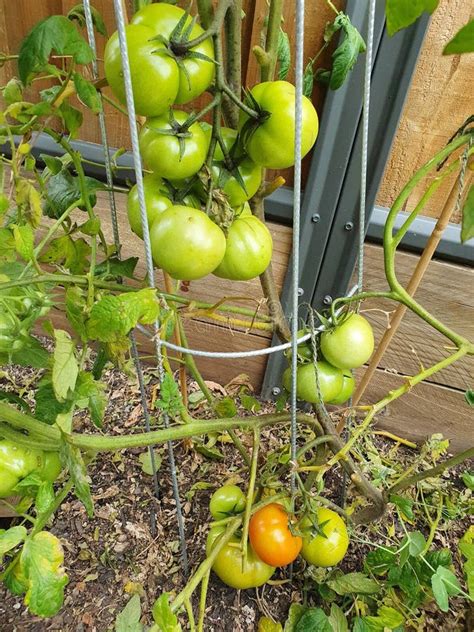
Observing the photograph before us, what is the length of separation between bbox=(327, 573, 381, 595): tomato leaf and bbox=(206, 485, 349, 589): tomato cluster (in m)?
0.11

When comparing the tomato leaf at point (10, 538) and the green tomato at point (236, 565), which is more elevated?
the tomato leaf at point (10, 538)

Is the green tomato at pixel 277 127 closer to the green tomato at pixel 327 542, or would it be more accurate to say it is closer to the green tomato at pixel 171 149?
the green tomato at pixel 171 149

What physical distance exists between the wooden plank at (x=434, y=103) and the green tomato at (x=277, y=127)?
2.08ft

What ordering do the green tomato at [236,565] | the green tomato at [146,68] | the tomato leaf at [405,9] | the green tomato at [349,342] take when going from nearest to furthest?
the tomato leaf at [405,9] < the green tomato at [146,68] < the green tomato at [349,342] < the green tomato at [236,565]

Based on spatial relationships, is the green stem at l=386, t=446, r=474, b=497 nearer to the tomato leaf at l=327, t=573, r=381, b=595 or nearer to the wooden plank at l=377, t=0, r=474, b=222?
the tomato leaf at l=327, t=573, r=381, b=595

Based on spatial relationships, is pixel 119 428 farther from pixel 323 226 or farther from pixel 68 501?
pixel 323 226

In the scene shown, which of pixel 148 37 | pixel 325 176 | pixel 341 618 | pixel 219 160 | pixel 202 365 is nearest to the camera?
pixel 148 37

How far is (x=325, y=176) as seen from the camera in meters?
1.10

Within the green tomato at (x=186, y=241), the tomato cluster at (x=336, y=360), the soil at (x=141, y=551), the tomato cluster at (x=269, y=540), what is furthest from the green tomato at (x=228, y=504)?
the green tomato at (x=186, y=241)

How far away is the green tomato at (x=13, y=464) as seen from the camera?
0.52 meters

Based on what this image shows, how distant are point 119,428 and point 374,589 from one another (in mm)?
715

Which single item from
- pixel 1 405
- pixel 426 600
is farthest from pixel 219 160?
pixel 426 600

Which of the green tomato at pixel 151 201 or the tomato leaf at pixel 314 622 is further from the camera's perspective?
the tomato leaf at pixel 314 622

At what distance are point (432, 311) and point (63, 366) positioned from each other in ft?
3.13
